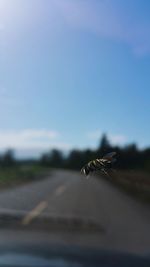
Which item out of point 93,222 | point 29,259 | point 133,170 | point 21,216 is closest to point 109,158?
point 133,170

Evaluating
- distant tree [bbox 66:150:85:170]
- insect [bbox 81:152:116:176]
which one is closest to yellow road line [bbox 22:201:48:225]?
distant tree [bbox 66:150:85:170]

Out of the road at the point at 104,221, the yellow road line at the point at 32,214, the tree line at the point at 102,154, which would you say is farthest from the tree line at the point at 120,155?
the yellow road line at the point at 32,214

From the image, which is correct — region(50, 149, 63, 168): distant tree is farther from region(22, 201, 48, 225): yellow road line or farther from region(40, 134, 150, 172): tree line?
region(22, 201, 48, 225): yellow road line

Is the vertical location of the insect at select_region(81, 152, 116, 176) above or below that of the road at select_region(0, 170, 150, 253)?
below

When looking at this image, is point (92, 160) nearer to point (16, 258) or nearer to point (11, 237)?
point (16, 258)

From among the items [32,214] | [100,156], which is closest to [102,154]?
[100,156]

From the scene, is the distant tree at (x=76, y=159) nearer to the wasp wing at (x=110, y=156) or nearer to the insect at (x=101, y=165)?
the insect at (x=101, y=165)

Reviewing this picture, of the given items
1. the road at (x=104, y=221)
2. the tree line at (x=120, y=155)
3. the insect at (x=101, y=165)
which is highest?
the road at (x=104, y=221)

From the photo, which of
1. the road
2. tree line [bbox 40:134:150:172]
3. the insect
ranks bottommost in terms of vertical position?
the insect
